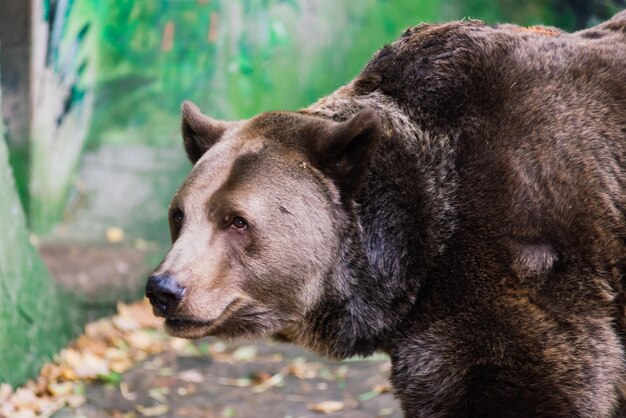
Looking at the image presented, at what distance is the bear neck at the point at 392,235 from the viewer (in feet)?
14.8

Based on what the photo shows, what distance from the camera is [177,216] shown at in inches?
177

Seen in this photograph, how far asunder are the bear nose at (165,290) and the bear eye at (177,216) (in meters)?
0.44

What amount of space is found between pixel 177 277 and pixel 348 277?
0.97 meters

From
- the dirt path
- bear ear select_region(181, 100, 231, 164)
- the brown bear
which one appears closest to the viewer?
the brown bear

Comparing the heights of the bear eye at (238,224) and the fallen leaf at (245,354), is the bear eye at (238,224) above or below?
above

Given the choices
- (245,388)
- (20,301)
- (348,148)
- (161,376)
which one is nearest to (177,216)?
(348,148)

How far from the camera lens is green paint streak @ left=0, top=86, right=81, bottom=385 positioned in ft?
22.4

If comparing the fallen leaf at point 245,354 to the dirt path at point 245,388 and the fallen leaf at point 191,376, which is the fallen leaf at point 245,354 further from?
the fallen leaf at point 191,376

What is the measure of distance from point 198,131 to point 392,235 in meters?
1.30

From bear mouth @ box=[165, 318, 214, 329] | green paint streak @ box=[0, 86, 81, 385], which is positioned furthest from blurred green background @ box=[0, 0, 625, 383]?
bear mouth @ box=[165, 318, 214, 329]

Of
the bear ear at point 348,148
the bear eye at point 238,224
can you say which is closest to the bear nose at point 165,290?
the bear eye at point 238,224

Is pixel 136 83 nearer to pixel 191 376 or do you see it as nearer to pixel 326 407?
pixel 191 376

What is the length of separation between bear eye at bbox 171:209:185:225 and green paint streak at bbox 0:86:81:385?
2.84 meters

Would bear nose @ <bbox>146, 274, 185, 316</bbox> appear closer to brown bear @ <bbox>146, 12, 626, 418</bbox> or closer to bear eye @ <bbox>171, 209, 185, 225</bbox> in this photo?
brown bear @ <bbox>146, 12, 626, 418</bbox>
